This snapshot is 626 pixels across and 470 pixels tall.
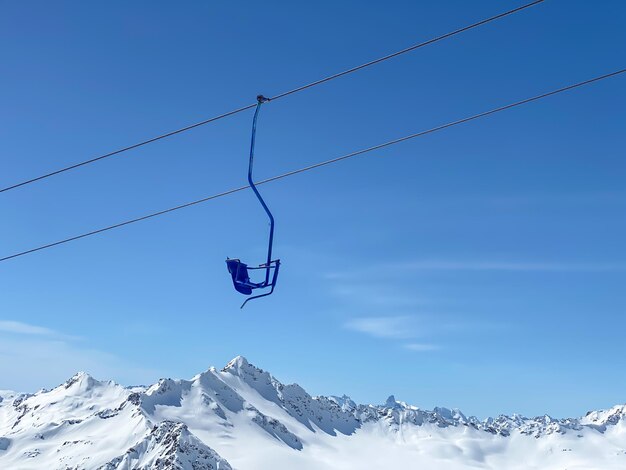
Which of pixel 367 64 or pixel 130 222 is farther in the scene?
pixel 130 222

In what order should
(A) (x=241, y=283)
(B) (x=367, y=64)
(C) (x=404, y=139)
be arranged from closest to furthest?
(B) (x=367, y=64), (C) (x=404, y=139), (A) (x=241, y=283)

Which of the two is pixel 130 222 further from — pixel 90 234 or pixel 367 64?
pixel 367 64

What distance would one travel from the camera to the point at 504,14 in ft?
45.7

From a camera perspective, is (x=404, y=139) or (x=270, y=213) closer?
(x=404, y=139)

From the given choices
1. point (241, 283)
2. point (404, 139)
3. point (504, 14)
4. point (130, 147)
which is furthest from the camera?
point (241, 283)

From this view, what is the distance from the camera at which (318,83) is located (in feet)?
51.8

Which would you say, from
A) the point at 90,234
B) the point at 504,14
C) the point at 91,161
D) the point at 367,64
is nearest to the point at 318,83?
the point at 367,64

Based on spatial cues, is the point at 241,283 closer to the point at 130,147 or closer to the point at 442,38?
the point at 130,147

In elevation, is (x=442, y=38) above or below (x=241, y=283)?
above

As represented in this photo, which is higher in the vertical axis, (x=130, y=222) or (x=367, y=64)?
(x=367, y=64)

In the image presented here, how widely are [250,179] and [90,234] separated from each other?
229 inches

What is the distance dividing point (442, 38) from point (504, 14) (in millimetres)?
1296

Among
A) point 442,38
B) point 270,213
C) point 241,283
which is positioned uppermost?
point 442,38

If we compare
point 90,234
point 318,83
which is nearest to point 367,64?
point 318,83
